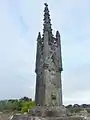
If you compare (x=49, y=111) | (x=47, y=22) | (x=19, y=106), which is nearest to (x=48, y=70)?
(x=49, y=111)

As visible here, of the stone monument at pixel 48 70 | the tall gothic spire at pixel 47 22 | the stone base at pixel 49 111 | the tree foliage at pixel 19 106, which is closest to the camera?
the stone base at pixel 49 111

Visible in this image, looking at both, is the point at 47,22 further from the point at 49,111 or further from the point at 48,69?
the point at 49,111

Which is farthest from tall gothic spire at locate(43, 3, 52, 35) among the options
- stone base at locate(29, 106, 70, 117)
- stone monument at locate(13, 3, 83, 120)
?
stone base at locate(29, 106, 70, 117)

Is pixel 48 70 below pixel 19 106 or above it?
above

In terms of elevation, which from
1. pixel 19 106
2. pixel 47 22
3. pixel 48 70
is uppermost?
pixel 47 22

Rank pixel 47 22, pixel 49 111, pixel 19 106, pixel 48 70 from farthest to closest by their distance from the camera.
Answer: pixel 19 106, pixel 47 22, pixel 48 70, pixel 49 111

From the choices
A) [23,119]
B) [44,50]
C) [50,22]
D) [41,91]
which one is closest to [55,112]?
[41,91]

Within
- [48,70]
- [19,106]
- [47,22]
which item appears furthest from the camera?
[19,106]

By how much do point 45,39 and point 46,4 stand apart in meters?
2.99

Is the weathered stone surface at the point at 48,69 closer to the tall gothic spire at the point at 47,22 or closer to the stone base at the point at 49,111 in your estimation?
the tall gothic spire at the point at 47,22

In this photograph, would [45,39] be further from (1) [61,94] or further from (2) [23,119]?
(2) [23,119]

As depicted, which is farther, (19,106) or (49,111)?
(19,106)

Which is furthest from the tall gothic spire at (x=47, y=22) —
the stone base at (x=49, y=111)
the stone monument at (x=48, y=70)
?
the stone base at (x=49, y=111)

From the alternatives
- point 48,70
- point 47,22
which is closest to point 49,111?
point 48,70
